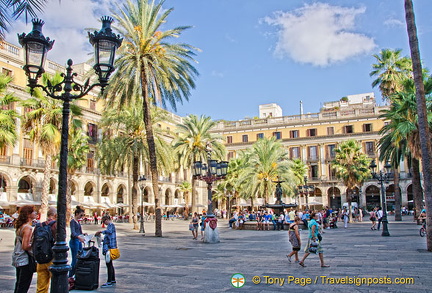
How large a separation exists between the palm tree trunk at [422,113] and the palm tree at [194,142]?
26069 mm

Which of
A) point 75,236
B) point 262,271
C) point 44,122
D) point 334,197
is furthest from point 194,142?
point 334,197

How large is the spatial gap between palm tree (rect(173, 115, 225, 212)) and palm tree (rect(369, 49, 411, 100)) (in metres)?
15.6

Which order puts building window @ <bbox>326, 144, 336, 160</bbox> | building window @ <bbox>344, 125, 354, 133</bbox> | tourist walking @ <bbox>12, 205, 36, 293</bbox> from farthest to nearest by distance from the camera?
1. building window @ <bbox>326, 144, 336, 160</bbox>
2. building window @ <bbox>344, 125, 354, 133</bbox>
3. tourist walking @ <bbox>12, 205, 36, 293</bbox>

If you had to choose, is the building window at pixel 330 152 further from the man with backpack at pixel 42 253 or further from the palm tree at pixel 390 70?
the man with backpack at pixel 42 253

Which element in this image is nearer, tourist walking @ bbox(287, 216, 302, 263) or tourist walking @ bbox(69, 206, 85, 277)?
tourist walking @ bbox(69, 206, 85, 277)

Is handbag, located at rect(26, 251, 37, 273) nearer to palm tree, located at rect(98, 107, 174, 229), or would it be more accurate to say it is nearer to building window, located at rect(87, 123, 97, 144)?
palm tree, located at rect(98, 107, 174, 229)

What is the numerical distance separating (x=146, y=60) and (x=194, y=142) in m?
19.4

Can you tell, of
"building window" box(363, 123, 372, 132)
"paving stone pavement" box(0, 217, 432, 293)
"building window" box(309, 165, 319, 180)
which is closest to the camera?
"paving stone pavement" box(0, 217, 432, 293)

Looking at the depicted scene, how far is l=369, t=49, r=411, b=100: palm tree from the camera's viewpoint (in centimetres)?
3319

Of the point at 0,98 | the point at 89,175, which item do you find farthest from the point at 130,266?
the point at 89,175

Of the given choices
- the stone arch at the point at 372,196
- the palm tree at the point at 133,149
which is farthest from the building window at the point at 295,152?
the palm tree at the point at 133,149

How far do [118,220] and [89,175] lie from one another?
652 cm

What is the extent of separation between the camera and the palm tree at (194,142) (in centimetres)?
3822

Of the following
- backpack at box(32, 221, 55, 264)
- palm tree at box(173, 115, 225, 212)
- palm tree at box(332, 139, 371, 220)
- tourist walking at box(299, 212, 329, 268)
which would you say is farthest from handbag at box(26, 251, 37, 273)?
palm tree at box(332, 139, 371, 220)
